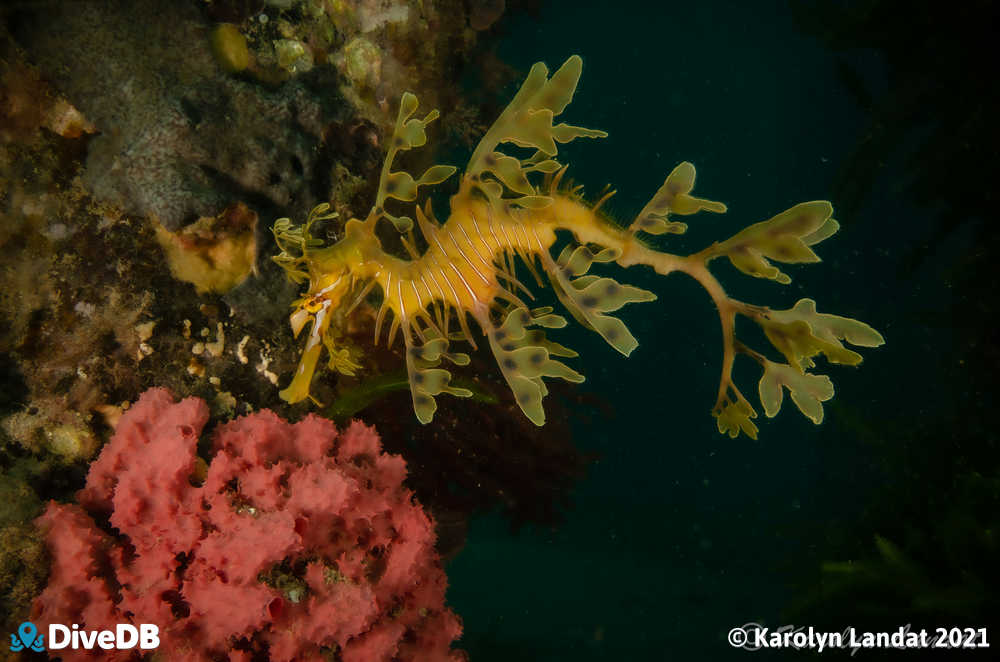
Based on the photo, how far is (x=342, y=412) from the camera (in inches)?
94.5

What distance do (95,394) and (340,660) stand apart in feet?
4.35

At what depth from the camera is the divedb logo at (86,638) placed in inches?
66.6

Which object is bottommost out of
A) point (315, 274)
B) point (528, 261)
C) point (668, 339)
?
point (668, 339)

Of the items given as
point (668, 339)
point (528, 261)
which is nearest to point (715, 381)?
point (668, 339)

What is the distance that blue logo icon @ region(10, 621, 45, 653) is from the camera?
5.60ft

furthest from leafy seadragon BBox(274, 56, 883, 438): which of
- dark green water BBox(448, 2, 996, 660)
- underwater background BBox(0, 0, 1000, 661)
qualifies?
dark green water BBox(448, 2, 996, 660)

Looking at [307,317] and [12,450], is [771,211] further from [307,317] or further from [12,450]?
[12,450]

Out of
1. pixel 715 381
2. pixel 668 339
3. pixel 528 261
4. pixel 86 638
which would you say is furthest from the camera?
pixel 715 381

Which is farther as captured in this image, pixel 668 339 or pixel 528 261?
pixel 668 339

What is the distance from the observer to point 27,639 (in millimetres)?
1713

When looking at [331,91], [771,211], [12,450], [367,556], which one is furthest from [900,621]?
[771,211]

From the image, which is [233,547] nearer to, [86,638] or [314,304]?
[86,638]

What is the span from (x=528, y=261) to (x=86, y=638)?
1910 millimetres

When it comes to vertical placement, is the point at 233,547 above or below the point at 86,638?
above
